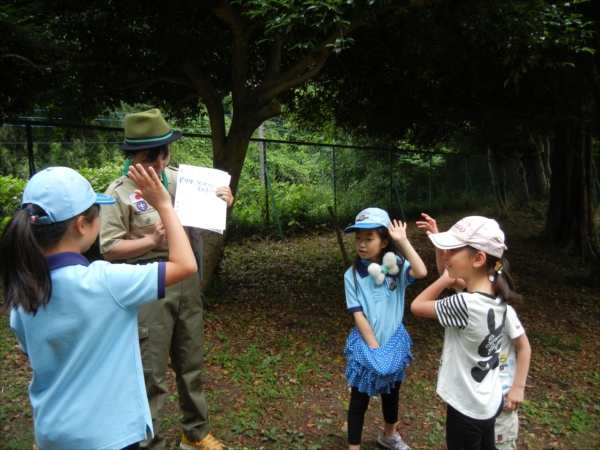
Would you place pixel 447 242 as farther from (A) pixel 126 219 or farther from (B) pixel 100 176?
(B) pixel 100 176

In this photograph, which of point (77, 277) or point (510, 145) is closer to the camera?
point (77, 277)

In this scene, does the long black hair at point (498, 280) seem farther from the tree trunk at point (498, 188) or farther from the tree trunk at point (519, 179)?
the tree trunk at point (519, 179)

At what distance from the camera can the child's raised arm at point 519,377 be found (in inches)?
99.9

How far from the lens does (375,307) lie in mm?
3037

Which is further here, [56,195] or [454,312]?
[454,312]

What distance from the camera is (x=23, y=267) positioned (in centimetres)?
161

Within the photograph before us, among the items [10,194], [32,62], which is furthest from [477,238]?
[10,194]

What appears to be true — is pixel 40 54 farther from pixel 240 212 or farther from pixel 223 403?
pixel 240 212

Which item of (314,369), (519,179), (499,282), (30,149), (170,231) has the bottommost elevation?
(314,369)

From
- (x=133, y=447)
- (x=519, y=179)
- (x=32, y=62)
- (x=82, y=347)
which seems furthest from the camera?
(x=519, y=179)

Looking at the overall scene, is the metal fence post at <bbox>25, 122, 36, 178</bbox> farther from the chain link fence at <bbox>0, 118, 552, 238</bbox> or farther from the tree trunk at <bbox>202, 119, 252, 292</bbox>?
the tree trunk at <bbox>202, 119, 252, 292</bbox>

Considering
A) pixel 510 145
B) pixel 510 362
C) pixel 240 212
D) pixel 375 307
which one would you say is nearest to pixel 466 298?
pixel 510 362

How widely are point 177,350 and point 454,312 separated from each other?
1.59 meters

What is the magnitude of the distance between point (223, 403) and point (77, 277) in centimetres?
273
